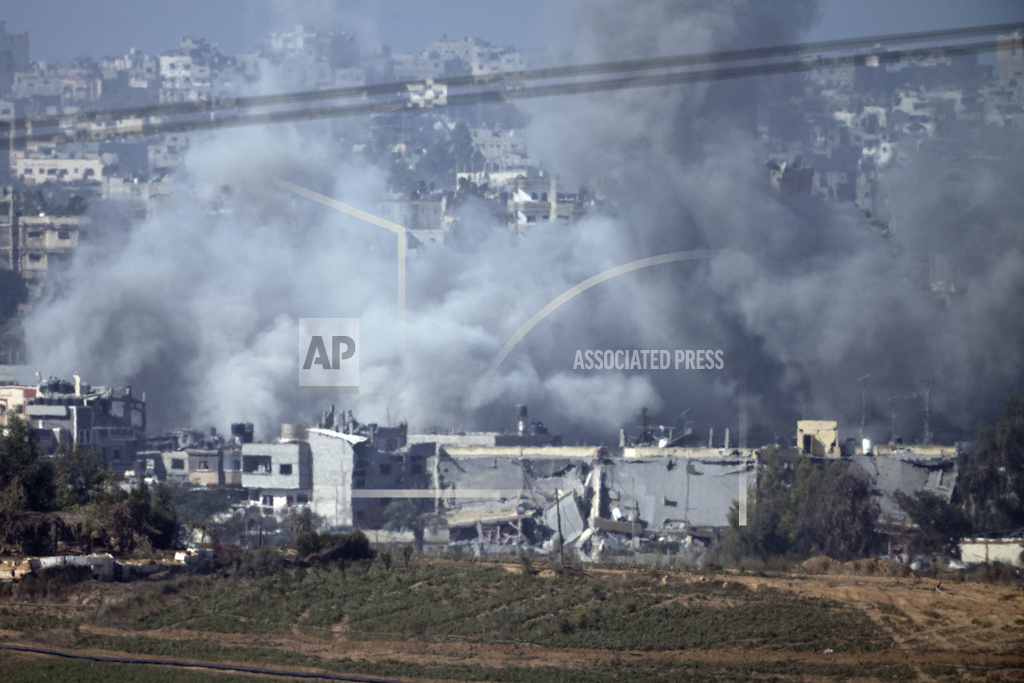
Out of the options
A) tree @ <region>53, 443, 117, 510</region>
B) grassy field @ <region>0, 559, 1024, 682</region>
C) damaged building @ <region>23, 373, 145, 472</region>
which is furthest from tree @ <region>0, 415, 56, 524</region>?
damaged building @ <region>23, 373, 145, 472</region>

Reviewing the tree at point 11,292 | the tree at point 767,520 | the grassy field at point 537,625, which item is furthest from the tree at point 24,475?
the tree at point 11,292

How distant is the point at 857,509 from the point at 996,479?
15.8ft

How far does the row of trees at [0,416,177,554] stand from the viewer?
1969 cm

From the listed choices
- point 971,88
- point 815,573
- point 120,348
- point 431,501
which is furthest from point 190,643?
point 971,88

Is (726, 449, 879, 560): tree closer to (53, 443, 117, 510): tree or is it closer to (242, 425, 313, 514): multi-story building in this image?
(242, 425, 313, 514): multi-story building

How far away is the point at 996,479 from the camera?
30.3 metres

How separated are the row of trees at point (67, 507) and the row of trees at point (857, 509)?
1221 centimetres

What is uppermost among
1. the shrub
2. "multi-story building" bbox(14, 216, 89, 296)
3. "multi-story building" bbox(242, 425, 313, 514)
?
"multi-story building" bbox(14, 216, 89, 296)

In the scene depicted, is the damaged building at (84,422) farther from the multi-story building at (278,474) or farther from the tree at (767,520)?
the tree at (767,520)

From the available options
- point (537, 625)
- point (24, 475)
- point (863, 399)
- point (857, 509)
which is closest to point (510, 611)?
point (537, 625)

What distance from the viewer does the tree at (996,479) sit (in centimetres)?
2925

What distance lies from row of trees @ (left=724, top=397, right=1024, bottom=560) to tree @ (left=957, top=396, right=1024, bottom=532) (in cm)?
2

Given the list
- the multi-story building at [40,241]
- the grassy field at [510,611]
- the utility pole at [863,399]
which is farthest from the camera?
the multi-story building at [40,241]

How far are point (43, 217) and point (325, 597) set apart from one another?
40.2 metres
